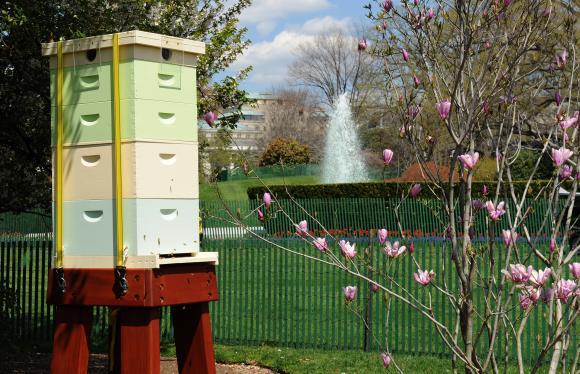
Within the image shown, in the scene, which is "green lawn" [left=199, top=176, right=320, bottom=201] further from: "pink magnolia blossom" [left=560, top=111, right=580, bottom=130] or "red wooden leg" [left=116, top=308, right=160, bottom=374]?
"pink magnolia blossom" [left=560, top=111, right=580, bottom=130]

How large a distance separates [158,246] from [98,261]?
43 cm

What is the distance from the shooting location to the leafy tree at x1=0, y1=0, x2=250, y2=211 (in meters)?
8.46

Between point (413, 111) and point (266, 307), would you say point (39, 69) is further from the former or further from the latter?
point (413, 111)

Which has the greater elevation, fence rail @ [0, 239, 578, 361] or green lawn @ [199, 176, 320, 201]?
green lawn @ [199, 176, 320, 201]

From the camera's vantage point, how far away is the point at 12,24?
7.74 metres

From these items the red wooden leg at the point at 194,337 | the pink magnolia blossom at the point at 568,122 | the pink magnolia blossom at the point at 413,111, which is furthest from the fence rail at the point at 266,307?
the pink magnolia blossom at the point at 568,122

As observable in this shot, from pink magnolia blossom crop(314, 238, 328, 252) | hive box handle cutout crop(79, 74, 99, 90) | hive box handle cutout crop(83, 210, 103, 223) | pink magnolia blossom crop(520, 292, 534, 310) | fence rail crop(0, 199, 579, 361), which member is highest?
hive box handle cutout crop(79, 74, 99, 90)

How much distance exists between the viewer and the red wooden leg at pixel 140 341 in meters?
5.70

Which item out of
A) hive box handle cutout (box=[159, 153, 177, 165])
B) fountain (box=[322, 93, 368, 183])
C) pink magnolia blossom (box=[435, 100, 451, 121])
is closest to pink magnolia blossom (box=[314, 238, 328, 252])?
pink magnolia blossom (box=[435, 100, 451, 121])

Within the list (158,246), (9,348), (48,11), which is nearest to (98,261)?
(158,246)

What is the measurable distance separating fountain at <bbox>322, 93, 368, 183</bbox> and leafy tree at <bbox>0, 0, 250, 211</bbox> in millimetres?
35051

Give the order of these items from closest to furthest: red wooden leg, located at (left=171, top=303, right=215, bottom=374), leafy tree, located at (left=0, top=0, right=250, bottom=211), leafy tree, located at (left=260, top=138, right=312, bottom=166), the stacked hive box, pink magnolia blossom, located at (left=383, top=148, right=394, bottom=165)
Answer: pink magnolia blossom, located at (left=383, top=148, right=394, bottom=165) → the stacked hive box → red wooden leg, located at (left=171, top=303, right=215, bottom=374) → leafy tree, located at (left=0, top=0, right=250, bottom=211) → leafy tree, located at (left=260, top=138, right=312, bottom=166)

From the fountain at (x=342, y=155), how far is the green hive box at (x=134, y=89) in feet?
128

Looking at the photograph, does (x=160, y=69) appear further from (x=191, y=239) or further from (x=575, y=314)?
(x=575, y=314)
